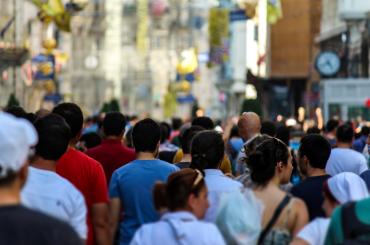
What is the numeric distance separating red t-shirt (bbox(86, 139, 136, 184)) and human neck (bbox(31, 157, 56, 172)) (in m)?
3.57

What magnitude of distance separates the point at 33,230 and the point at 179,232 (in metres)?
1.77

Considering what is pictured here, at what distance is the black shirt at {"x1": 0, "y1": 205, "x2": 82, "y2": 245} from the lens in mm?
4648

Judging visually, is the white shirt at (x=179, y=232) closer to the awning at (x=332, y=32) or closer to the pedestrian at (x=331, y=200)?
the pedestrian at (x=331, y=200)

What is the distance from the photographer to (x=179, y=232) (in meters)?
6.36

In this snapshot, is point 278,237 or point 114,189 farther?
point 114,189

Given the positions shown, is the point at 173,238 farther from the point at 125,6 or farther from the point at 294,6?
the point at 125,6

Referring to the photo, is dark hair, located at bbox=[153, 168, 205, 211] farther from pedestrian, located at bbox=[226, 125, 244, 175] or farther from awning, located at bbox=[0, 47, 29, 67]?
awning, located at bbox=[0, 47, 29, 67]

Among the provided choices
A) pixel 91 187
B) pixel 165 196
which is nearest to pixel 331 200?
pixel 165 196

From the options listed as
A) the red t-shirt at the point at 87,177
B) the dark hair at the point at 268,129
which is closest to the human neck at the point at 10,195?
the red t-shirt at the point at 87,177

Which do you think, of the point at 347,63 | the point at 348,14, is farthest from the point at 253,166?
the point at 347,63

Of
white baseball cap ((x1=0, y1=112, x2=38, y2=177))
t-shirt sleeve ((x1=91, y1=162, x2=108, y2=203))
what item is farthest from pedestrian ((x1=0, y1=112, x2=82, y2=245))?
t-shirt sleeve ((x1=91, y1=162, x2=108, y2=203))

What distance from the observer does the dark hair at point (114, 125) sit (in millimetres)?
11242

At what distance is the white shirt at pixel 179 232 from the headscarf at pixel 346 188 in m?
0.81

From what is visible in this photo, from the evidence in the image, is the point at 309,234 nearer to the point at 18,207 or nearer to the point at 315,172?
the point at 315,172
